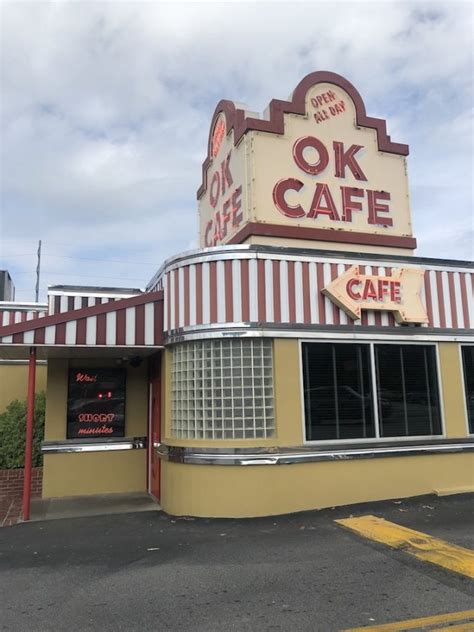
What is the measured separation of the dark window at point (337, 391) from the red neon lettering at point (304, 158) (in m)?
3.32

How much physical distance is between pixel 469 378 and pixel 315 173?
442 centimetres

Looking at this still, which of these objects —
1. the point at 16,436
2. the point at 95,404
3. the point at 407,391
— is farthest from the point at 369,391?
the point at 16,436

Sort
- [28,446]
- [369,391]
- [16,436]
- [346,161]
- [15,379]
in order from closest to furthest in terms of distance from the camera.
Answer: [28,446]
[369,391]
[346,161]
[16,436]
[15,379]

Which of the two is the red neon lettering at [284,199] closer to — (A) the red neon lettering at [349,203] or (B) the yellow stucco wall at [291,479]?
(A) the red neon lettering at [349,203]

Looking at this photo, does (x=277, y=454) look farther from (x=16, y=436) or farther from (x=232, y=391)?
(x=16, y=436)

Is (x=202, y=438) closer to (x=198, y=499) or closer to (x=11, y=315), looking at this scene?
(x=198, y=499)

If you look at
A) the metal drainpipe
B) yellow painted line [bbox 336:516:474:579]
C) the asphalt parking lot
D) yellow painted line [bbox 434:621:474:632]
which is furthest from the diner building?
yellow painted line [bbox 434:621:474:632]

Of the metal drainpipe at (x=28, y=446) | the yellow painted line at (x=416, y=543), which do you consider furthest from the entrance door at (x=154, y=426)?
the yellow painted line at (x=416, y=543)

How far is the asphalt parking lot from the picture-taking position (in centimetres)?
434

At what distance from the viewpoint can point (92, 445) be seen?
10117mm

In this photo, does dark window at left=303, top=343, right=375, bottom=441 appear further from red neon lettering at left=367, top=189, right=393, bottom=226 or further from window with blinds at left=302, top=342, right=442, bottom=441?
red neon lettering at left=367, top=189, right=393, bottom=226

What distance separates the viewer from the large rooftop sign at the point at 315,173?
9.30 meters

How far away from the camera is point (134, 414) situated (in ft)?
34.5

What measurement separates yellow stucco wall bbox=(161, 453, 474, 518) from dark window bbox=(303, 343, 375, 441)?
489 millimetres
